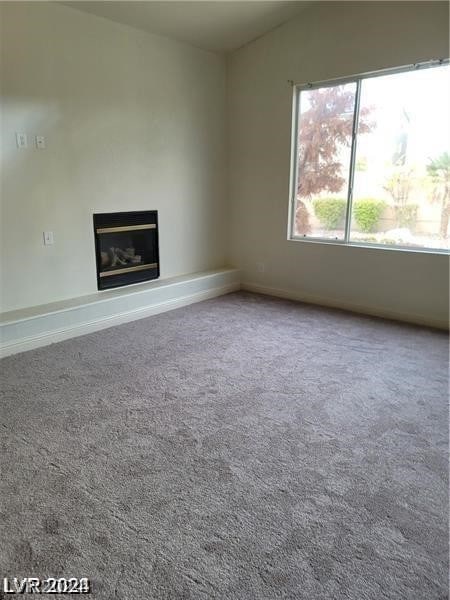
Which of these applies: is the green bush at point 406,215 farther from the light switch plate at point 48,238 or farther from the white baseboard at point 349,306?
the light switch plate at point 48,238

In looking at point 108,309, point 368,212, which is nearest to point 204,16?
point 368,212

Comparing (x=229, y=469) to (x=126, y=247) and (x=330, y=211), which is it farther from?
(x=330, y=211)

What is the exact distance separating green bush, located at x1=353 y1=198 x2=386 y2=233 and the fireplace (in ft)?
6.68

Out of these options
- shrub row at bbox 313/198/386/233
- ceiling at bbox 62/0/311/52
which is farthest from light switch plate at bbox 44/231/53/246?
shrub row at bbox 313/198/386/233

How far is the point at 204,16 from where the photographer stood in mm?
3787

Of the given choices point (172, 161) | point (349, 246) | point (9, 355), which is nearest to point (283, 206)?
point (349, 246)

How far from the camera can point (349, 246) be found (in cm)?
416

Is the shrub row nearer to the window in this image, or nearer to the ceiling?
the window

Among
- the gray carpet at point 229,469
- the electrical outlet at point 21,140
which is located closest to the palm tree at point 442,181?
the gray carpet at point 229,469

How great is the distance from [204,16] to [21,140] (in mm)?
2001

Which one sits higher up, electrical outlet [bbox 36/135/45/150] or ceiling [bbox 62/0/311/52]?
ceiling [bbox 62/0/311/52]

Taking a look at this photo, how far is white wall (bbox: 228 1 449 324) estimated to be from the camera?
141 inches

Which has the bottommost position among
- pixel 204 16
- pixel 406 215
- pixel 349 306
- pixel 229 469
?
pixel 229 469

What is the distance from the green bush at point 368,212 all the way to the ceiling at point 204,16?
6.26 feet
